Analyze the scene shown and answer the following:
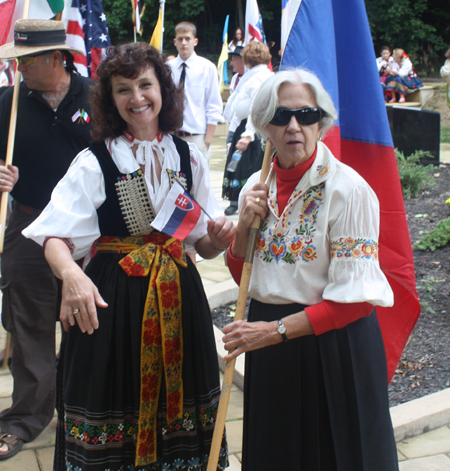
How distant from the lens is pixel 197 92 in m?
7.03

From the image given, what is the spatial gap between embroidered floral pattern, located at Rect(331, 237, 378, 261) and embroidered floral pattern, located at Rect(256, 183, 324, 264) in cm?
8

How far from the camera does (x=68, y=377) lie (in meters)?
2.34

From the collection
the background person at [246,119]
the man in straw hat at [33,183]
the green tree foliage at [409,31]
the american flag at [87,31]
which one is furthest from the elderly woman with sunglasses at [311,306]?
the green tree foliage at [409,31]

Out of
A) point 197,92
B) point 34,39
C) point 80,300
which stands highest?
point 34,39

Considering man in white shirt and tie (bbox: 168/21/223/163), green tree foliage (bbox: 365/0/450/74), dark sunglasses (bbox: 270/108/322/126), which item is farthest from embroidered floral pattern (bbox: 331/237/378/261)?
green tree foliage (bbox: 365/0/450/74)

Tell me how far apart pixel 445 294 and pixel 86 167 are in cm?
323

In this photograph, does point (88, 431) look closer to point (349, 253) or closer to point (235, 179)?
point (349, 253)

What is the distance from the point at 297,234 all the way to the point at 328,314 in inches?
11.3

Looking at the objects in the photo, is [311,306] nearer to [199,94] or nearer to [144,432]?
[144,432]

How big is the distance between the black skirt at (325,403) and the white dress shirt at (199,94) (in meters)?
5.24

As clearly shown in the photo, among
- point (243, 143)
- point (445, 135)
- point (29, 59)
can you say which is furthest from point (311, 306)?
point (445, 135)

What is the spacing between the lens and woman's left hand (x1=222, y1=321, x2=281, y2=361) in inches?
73.8

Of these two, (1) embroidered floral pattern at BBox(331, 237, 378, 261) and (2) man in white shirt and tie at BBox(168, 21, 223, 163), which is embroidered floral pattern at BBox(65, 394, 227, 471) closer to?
(1) embroidered floral pattern at BBox(331, 237, 378, 261)

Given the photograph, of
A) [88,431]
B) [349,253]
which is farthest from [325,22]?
[88,431]
